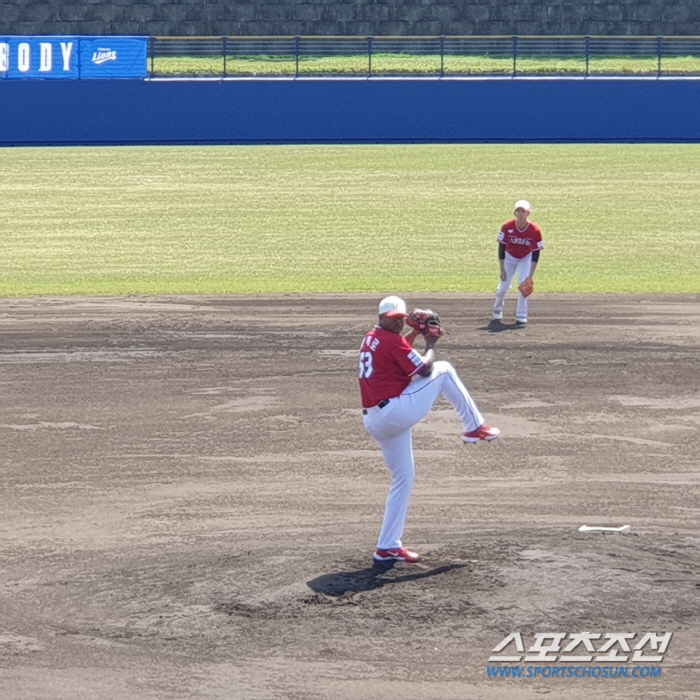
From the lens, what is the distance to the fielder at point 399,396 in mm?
9586

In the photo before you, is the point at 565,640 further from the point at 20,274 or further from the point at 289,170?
the point at 289,170

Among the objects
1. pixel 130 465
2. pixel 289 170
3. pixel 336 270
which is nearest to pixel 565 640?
pixel 130 465

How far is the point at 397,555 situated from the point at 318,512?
1.60 metres

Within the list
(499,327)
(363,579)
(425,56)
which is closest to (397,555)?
(363,579)

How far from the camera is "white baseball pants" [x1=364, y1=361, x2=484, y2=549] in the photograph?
959cm

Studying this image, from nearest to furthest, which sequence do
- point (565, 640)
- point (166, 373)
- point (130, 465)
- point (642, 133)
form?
point (565, 640), point (130, 465), point (166, 373), point (642, 133)

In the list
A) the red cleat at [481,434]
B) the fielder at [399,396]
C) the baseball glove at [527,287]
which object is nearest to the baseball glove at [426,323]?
the fielder at [399,396]

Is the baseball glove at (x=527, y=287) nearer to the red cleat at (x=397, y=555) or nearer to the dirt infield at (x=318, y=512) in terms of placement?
the dirt infield at (x=318, y=512)

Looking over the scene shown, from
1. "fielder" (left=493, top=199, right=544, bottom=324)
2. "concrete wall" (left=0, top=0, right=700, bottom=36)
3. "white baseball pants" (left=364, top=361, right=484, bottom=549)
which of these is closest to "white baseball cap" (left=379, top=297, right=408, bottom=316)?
"white baseball pants" (left=364, top=361, right=484, bottom=549)

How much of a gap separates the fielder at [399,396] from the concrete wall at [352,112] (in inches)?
1200

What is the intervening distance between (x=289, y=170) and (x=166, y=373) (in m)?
21.0

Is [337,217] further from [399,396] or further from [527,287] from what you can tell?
[399,396]

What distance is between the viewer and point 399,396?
9.65 m

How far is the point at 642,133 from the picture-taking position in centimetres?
4066
